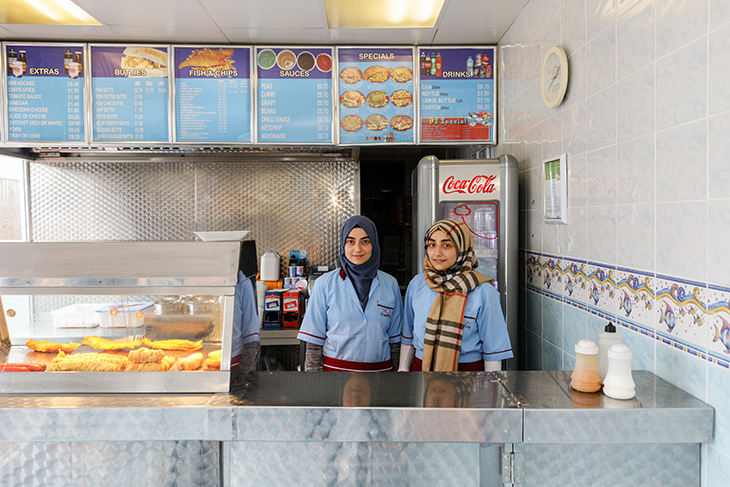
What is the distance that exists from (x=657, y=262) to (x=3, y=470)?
2.39 meters

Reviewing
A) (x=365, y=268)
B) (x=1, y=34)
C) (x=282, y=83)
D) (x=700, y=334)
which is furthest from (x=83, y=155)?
(x=700, y=334)

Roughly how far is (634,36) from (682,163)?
0.62 m

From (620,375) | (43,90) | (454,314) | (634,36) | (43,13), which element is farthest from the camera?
(43,90)

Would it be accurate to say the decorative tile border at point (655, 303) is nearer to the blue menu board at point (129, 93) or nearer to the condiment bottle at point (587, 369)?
the condiment bottle at point (587, 369)

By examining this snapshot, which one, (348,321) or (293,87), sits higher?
(293,87)

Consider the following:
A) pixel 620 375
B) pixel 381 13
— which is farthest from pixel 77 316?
pixel 381 13

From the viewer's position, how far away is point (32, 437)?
5.19 ft

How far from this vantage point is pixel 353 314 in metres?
2.60

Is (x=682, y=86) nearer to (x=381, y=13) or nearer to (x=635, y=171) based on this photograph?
(x=635, y=171)

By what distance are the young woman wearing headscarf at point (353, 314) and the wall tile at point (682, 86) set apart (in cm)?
145

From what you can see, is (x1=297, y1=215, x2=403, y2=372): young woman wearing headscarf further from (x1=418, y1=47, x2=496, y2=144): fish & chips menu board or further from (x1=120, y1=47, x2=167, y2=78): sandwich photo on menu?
(x1=120, y1=47, x2=167, y2=78): sandwich photo on menu

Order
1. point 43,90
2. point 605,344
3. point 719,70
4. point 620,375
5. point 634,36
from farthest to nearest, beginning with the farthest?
point 43,90
point 634,36
point 605,344
point 620,375
point 719,70

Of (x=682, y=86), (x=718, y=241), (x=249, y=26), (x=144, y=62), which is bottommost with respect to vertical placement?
(x=718, y=241)

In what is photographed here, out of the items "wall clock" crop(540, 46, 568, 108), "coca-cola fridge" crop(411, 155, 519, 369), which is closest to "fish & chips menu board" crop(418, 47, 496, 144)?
"coca-cola fridge" crop(411, 155, 519, 369)
